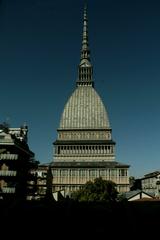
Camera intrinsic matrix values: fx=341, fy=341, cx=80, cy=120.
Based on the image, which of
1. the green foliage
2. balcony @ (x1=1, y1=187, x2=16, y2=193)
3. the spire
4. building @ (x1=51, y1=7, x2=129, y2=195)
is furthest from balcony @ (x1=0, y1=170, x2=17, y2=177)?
the spire

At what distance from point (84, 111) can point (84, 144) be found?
2084cm

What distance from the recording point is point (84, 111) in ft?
551

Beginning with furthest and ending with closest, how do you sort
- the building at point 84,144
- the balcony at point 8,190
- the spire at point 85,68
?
the spire at point 85,68, the building at point 84,144, the balcony at point 8,190

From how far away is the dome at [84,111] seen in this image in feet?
531

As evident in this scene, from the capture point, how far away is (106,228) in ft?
34.6

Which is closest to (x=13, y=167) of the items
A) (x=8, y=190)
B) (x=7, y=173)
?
(x=7, y=173)

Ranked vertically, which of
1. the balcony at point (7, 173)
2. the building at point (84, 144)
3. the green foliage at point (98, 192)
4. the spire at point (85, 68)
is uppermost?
the spire at point (85, 68)

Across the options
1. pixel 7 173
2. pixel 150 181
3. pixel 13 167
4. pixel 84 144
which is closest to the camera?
pixel 7 173

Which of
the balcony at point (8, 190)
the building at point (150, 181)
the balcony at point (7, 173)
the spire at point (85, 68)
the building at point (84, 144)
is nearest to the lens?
the balcony at point (8, 190)

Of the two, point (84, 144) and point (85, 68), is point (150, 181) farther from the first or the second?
point (85, 68)

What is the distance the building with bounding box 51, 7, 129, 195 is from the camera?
464 ft

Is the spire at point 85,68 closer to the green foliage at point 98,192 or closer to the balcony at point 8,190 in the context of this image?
the green foliage at point 98,192

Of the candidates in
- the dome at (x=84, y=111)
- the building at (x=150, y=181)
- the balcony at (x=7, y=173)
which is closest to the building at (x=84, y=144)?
the dome at (x=84, y=111)

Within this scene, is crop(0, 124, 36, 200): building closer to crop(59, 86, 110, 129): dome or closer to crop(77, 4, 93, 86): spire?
crop(59, 86, 110, 129): dome
